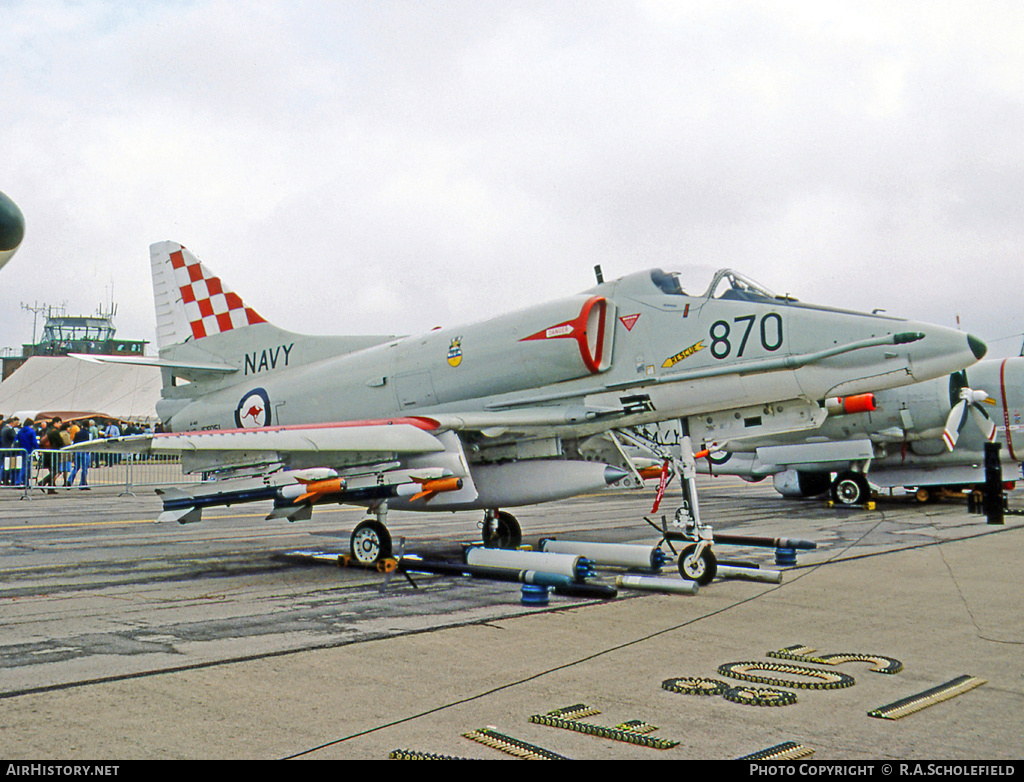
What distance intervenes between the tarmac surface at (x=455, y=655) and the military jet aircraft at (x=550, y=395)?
1.03 metres

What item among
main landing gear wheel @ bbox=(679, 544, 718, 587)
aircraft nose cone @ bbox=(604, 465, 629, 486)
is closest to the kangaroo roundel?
aircraft nose cone @ bbox=(604, 465, 629, 486)

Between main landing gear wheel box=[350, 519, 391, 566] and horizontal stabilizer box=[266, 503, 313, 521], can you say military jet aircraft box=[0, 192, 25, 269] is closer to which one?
horizontal stabilizer box=[266, 503, 313, 521]

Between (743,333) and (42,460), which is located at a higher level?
(743,333)

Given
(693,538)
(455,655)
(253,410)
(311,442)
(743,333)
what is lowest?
(455,655)

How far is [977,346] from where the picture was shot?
766 cm

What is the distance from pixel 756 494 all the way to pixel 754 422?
702 inches

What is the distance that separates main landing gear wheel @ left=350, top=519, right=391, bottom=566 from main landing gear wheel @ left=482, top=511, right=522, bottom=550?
5.97 feet

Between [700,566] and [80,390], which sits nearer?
[700,566]

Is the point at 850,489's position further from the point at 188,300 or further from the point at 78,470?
the point at 78,470

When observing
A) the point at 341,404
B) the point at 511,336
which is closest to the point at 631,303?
the point at 511,336

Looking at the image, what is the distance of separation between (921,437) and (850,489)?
2016 millimetres

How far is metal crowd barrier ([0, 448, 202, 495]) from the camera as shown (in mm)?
22141

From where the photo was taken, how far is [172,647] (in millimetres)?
5332

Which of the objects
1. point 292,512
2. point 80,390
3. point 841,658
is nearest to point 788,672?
point 841,658
